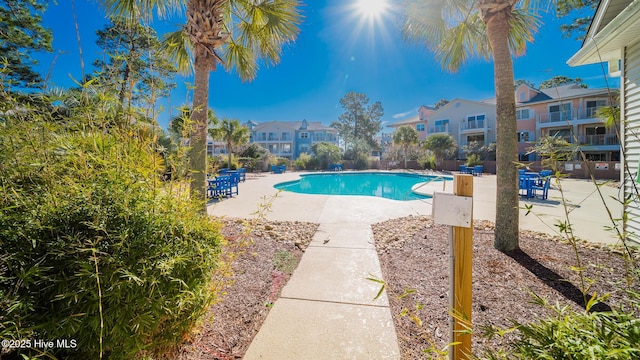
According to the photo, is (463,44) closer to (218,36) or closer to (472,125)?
(218,36)

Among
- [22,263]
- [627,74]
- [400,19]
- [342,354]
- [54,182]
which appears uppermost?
[400,19]

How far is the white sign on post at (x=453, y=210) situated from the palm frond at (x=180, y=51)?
5.92 metres

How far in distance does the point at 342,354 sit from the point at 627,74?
6893 millimetres

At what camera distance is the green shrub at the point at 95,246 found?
3.46 feet

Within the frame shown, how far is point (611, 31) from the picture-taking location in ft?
11.7

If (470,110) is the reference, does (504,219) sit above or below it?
below

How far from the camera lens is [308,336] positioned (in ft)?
6.97

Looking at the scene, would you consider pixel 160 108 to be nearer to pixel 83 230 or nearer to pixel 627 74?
pixel 83 230

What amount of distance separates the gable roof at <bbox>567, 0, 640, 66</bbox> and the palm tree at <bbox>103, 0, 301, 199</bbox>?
488 cm

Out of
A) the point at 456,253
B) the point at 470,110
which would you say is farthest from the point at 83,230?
the point at 470,110

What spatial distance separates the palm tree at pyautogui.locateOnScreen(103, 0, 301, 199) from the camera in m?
4.01

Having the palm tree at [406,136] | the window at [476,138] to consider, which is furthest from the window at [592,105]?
the palm tree at [406,136]

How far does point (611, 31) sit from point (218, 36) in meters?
6.26

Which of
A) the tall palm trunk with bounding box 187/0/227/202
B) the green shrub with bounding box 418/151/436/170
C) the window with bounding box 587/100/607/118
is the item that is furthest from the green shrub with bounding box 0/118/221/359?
the window with bounding box 587/100/607/118
